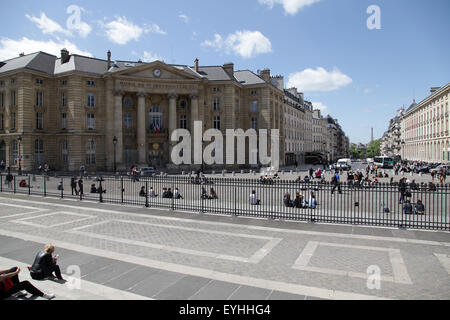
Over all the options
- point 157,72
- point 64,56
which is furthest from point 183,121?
point 64,56

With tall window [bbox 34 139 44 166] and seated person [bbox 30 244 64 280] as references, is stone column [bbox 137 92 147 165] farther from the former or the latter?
seated person [bbox 30 244 64 280]

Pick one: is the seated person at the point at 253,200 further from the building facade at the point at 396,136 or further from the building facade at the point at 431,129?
the building facade at the point at 396,136

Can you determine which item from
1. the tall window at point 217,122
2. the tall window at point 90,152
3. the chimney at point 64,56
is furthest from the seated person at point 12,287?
the chimney at point 64,56

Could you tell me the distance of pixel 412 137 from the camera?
78.4 metres

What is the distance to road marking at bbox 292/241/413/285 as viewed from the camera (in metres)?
6.71

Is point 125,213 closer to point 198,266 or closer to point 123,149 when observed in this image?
point 198,266

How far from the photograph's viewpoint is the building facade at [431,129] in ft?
168

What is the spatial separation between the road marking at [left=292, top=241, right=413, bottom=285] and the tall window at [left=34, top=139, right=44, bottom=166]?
45913 mm

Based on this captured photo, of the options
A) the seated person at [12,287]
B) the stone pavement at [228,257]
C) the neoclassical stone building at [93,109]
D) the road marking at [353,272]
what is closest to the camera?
the seated person at [12,287]

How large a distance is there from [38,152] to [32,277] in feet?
145

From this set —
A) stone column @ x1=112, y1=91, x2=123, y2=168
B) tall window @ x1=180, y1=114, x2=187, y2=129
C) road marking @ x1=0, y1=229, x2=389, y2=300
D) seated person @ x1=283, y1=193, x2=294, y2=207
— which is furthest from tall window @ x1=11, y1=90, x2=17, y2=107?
seated person @ x1=283, y1=193, x2=294, y2=207

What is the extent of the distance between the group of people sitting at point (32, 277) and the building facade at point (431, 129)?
59743mm
